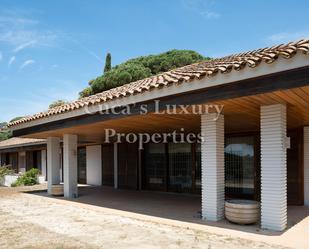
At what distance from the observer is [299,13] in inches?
430

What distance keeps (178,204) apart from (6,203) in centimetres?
612

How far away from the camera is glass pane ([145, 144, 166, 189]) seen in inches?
595

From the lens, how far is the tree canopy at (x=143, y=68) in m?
30.2

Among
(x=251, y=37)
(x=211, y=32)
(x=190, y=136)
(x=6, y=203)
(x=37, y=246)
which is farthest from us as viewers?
(x=211, y=32)

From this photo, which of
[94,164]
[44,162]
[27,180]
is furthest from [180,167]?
[44,162]

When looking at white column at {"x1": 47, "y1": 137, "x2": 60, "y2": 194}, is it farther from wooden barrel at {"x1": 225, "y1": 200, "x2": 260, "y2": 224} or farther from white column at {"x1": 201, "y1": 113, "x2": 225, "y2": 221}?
wooden barrel at {"x1": 225, "y1": 200, "x2": 260, "y2": 224}

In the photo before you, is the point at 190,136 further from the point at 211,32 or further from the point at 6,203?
the point at 6,203

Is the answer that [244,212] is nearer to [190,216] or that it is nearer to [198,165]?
[190,216]

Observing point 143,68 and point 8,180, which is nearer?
point 8,180

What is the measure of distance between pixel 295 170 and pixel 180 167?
4.83 m

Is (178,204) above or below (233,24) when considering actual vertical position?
below

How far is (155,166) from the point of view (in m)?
15.6

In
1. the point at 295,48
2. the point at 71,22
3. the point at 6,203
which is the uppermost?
the point at 71,22

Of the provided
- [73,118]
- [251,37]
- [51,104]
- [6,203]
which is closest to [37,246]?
[73,118]
